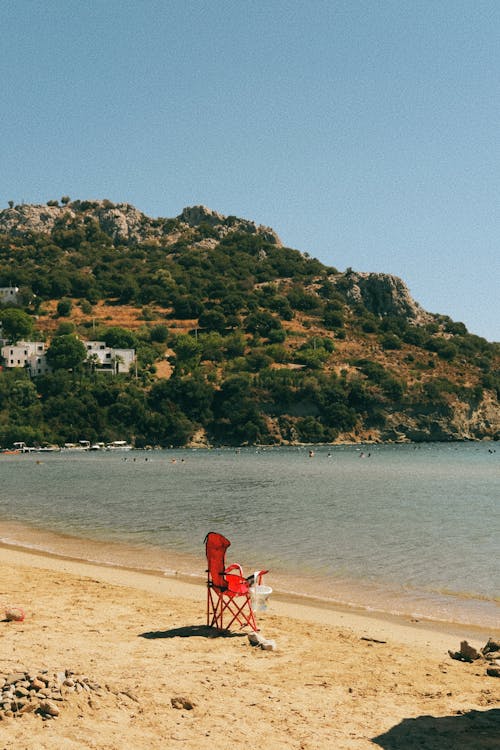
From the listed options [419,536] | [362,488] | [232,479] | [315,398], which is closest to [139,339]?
[315,398]

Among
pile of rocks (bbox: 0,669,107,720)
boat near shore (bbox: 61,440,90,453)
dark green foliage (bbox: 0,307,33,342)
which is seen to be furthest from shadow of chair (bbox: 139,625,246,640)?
dark green foliage (bbox: 0,307,33,342)

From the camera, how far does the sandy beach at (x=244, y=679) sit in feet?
18.7

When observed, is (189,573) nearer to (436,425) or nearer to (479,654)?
(479,654)

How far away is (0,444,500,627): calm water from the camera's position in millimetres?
13531

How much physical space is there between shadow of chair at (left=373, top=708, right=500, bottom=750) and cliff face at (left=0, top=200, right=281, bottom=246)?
18107 centimetres

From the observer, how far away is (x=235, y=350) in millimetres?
120625

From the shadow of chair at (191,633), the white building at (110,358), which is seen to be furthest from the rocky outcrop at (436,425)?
the shadow of chair at (191,633)

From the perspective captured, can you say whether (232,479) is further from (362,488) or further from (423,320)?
(423,320)

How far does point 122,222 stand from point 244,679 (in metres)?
186

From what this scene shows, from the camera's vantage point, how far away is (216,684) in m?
6.93

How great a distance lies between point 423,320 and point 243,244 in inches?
1979

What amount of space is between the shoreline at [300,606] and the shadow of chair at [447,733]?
2.99 meters

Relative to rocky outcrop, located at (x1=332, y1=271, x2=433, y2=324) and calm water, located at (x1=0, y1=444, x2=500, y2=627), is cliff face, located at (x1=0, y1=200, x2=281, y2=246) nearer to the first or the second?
rocky outcrop, located at (x1=332, y1=271, x2=433, y2=324)

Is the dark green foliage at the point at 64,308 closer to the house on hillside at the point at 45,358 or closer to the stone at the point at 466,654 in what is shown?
the house on hillside at the point at 45,358
